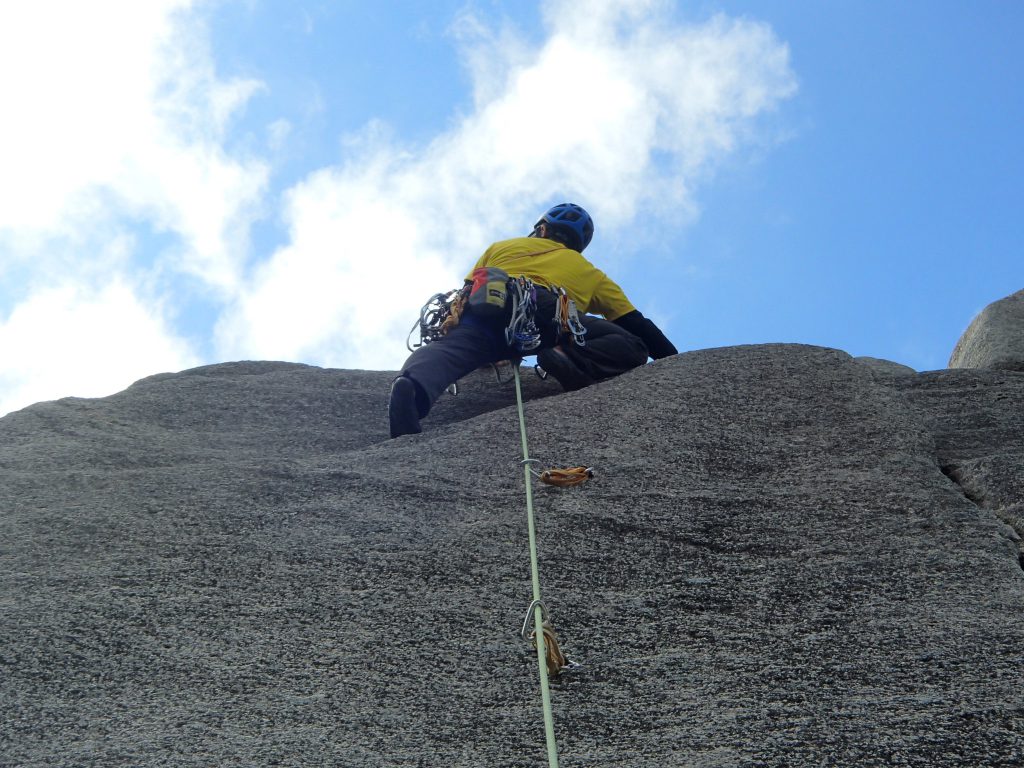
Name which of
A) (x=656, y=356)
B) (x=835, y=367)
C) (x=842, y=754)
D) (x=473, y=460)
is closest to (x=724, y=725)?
(x=842, y=754)

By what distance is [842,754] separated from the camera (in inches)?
134

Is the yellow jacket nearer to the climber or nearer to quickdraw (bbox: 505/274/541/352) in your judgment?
the climber

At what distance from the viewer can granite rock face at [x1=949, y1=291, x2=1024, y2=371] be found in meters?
8.02

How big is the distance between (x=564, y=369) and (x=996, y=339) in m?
3.29

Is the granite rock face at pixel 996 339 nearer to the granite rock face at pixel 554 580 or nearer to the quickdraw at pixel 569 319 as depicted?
the granite rock face at pixel 554 580

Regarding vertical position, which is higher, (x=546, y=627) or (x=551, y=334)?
(x=551, y=334)

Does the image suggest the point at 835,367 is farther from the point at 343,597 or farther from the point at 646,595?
the point at 343,597

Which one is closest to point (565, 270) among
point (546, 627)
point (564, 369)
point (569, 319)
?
point (569, 319)

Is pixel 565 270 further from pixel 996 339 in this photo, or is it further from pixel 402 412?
pixel 996 339

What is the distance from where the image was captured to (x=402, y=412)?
21.7ft

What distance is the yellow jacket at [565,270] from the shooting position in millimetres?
7777

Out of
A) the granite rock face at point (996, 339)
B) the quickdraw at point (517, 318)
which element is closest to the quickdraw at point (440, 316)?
the quickdraw at point (517, 318)

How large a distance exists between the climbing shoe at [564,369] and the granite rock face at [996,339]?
2954 mm

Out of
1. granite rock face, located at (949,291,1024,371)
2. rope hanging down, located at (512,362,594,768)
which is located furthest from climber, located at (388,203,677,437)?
granite rock face, located at (949,291,1024,371)
